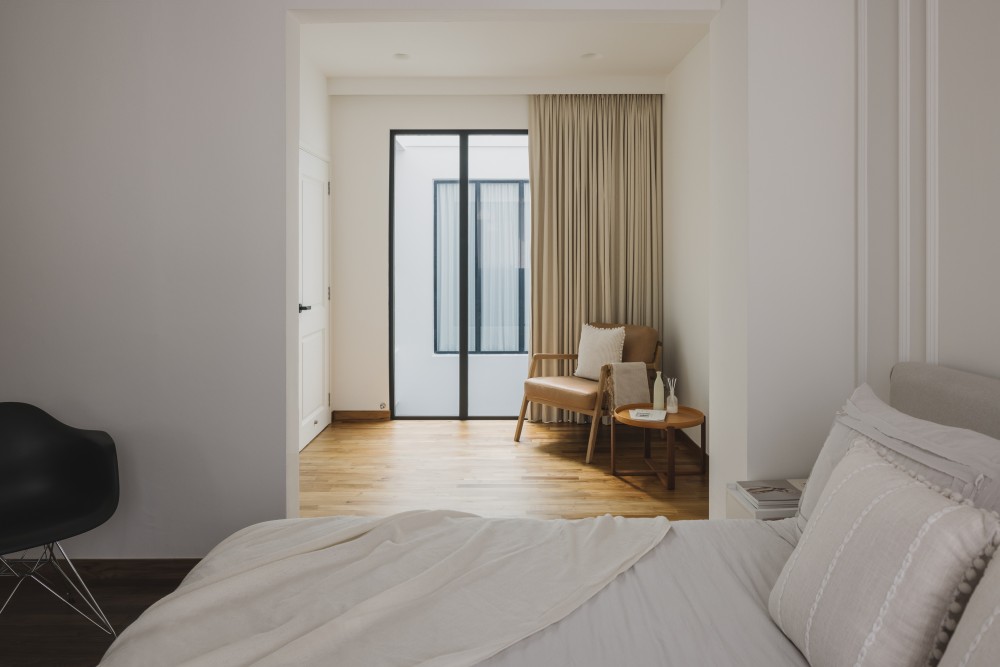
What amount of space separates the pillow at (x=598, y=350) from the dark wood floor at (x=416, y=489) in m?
0.55

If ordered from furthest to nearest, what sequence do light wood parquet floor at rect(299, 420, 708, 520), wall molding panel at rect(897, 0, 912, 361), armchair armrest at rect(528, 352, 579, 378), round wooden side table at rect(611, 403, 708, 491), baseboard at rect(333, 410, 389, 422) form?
baseboard at rect(333, 410, 389, 422) < armchair armrest at rect(528, 352, 579, 378) < round wooden side table at rect(611, 403, 708, 491) < light wood parquet floor at rect(299, 420, 708, 520) < wall molding panel at rect(897, 0, 912, 361)

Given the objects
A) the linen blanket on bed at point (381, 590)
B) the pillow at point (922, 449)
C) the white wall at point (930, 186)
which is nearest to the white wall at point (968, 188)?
the white wall at point (930, 186)

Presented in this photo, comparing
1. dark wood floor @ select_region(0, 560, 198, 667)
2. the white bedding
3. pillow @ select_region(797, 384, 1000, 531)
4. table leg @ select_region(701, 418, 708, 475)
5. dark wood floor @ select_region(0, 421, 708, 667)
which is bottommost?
dark wood floor @ select_region(0, 560, 198, 667)

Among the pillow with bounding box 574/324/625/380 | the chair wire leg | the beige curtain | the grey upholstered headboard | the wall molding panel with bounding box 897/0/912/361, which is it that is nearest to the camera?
the grey upholstered headboard

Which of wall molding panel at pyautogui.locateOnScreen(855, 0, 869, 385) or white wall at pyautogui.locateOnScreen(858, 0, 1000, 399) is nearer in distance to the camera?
white wall at pyautogui.locateOnScreen(858, 0, 1000, 399)

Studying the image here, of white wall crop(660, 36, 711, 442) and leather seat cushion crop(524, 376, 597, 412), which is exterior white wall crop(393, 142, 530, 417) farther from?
white wall crop(660, 36, 711, 442)

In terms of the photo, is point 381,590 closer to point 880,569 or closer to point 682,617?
point 682,617

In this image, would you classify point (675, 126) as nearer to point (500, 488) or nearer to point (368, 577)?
point (500, 488)

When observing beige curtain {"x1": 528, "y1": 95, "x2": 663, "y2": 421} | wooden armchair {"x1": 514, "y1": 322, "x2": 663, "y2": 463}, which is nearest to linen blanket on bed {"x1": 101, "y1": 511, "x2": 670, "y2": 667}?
wooden armchair {"x1": 514, "y1": 322, "x2": 663, "y2": 463}

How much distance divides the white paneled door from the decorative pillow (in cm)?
440

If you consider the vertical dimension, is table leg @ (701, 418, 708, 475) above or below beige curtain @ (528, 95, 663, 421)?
below

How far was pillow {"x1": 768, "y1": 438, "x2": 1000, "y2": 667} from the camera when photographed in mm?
1033

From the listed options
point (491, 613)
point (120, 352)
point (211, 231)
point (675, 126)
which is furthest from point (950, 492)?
point (675, 126)

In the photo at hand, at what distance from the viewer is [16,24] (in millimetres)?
2670
